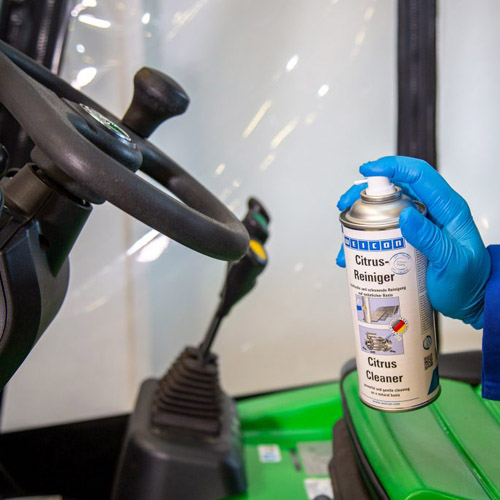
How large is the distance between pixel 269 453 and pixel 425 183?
711 millimetres

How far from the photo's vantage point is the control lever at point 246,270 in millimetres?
1288

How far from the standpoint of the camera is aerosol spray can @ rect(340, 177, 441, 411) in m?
0.81

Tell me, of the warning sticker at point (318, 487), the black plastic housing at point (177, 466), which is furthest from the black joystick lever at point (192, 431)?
the warning sticker at point (318, 487)

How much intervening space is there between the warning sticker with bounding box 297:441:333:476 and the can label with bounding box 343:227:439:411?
475mm

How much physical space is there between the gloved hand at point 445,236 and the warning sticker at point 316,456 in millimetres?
530

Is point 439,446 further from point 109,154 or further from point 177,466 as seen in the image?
point 109,154

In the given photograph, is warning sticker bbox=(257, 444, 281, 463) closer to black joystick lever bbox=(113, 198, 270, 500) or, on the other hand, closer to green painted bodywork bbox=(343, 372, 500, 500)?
black joystick lever bbox=(113, 198, 270, 500)

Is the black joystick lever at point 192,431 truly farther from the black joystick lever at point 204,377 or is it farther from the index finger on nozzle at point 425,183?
the index finger on nozzle at point 425,183

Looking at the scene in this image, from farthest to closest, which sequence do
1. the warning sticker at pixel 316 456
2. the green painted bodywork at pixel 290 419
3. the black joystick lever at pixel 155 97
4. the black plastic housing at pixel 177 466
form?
the green painted bodywork at pixel 290 419 → the warning sticker at pixel 316 456 → the black plastic housing at pixel 177 466 → the black joystick lever at pixel 155 97

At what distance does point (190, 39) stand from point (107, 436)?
1.00 m

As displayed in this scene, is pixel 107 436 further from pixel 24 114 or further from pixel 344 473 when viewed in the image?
pixel 24 114

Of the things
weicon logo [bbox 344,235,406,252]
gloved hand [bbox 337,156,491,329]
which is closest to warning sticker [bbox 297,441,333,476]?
gloved hand [bbox 337,156,491,329]

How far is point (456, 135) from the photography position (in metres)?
1.68

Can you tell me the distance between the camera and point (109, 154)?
0.79 metres
